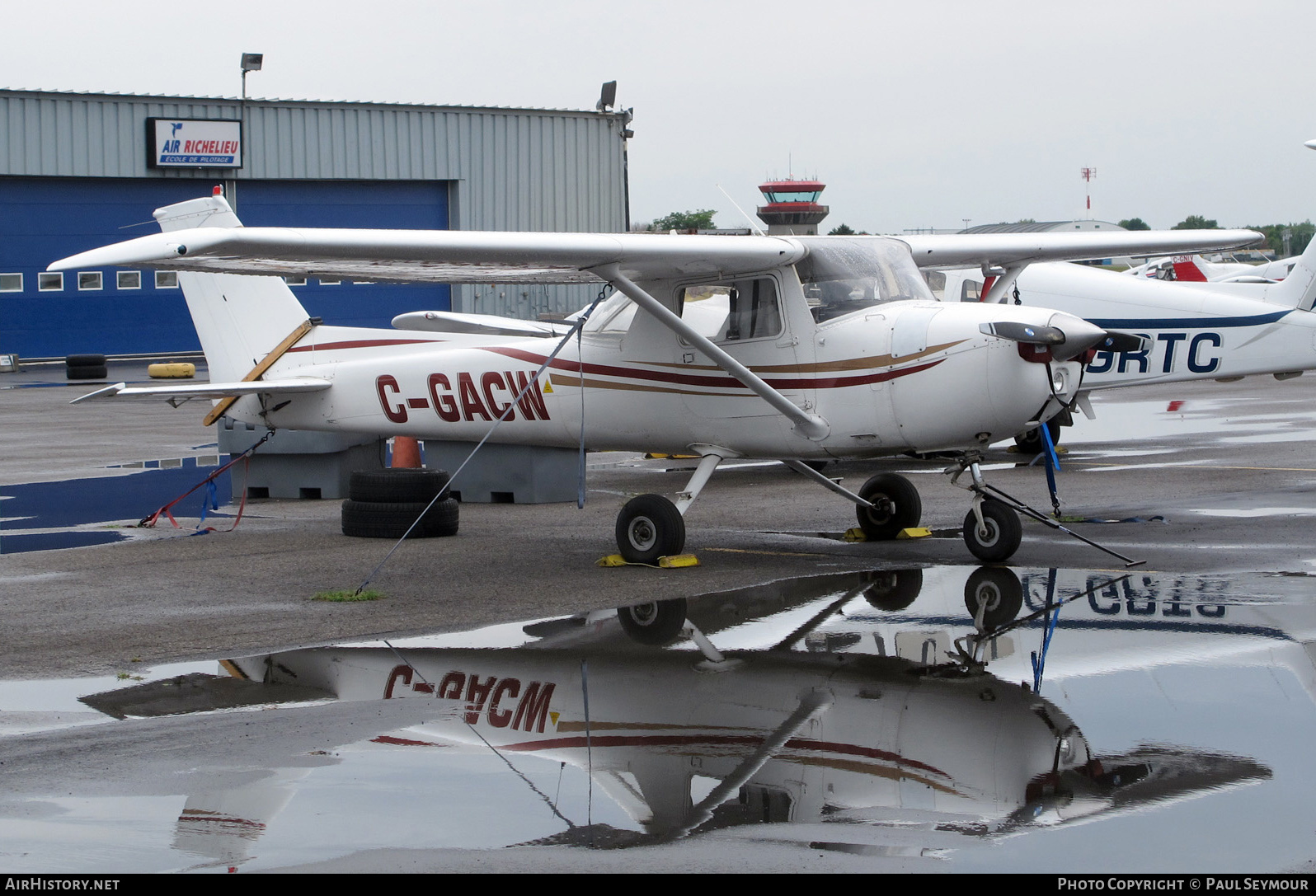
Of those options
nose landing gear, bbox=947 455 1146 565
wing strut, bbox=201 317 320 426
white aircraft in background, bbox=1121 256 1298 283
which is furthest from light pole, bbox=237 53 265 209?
nose landing gear, bbox=947 455 1146 565

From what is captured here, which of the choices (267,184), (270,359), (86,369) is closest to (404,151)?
(267,184)

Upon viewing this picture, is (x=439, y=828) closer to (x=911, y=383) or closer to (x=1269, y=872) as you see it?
(x=1269, y=872)

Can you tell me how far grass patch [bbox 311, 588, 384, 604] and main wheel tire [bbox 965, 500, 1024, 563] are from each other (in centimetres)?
413

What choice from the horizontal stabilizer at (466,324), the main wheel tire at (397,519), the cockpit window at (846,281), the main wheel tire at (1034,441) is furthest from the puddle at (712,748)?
the main wheel tire at (1034,441)

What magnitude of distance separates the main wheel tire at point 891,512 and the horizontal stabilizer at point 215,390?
190 inches

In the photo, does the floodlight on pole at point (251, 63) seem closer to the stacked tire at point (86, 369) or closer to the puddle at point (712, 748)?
the stacked tire at point (86, 369)

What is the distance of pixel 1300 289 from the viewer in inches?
640

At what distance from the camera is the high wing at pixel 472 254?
8.18 m

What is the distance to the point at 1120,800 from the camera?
490cm

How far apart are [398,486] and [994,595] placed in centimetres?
556

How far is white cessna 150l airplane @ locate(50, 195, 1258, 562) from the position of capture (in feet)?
31.1

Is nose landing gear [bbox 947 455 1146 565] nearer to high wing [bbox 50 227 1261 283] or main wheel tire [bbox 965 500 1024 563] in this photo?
main wheel tire [bbox 965 500 1024 563]

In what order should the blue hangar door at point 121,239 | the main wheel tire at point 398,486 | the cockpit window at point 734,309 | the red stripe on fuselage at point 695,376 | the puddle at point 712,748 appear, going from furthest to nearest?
the blue hangar door at point 121,239 → the main wheel tire at point 398,486 → the cockpit window at point 734,309 → the red stripe on fuselage at point 695,376 → the puddle at point 712,748

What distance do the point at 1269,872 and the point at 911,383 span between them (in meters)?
5.88
